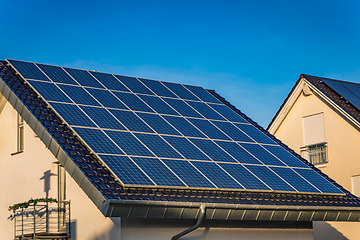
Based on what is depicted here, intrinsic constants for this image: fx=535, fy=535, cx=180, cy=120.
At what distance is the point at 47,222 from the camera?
1412 centimetres

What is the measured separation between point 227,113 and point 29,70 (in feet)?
22.0

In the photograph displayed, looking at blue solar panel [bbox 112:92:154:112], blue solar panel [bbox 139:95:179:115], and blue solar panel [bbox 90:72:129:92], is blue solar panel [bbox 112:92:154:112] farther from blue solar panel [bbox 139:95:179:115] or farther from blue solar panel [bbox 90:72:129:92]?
blue solar panel [bbox 90:72:129:92]

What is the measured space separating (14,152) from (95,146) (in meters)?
5.19

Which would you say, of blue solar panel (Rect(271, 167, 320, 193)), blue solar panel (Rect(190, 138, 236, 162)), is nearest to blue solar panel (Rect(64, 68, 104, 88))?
blue solar panel (Rect(190, 138, 236, 162))

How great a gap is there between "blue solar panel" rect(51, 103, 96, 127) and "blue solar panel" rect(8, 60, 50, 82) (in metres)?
1.95

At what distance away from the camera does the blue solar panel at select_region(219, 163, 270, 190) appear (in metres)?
13.7

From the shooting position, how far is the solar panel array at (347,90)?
25000 mm

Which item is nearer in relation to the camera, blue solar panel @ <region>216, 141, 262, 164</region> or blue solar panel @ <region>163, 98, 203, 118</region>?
blue solar panel @ <region>216, 141, 262, 164</region>

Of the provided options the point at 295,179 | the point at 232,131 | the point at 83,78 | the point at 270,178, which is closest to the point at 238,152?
the point at 270,178

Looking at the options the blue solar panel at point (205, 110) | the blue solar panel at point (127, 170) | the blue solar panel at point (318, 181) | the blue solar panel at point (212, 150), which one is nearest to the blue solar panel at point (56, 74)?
the blue solar panel at point (205, 110)

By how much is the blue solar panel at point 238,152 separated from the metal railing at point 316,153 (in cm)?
1077

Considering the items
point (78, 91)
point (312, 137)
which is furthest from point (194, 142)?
point (312, 137)

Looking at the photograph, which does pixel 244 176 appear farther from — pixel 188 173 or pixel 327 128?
pixel 327 128

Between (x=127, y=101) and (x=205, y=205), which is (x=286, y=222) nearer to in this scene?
(x=205, y=205)
